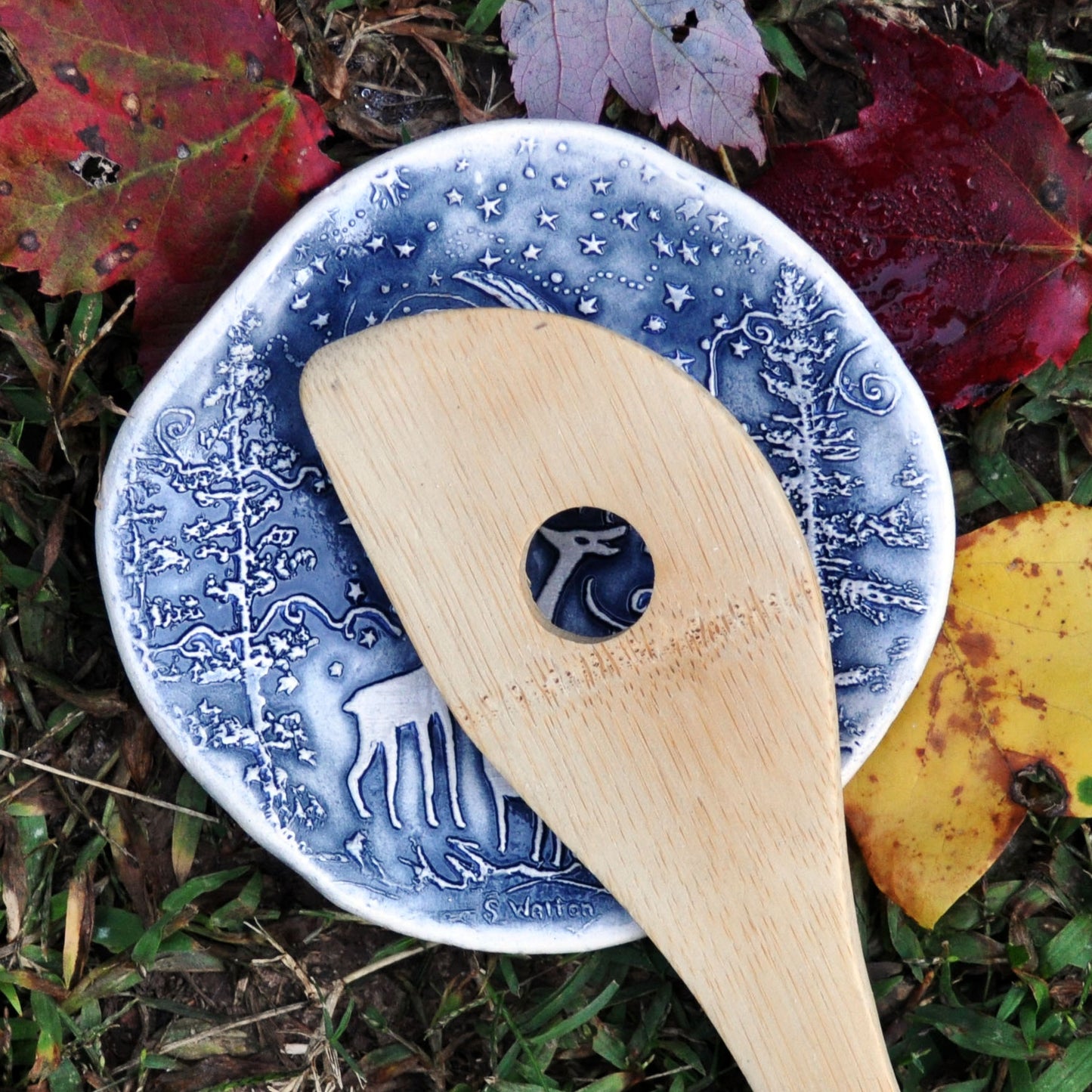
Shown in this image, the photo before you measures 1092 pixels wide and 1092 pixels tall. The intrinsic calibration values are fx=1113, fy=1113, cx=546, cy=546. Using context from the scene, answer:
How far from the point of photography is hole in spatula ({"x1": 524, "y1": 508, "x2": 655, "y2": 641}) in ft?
3.85

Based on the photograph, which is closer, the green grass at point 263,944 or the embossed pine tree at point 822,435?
the embossed pine tree at point 822,435

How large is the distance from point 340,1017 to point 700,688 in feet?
1.97

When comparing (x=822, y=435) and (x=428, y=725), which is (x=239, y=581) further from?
(x=822, y=435)

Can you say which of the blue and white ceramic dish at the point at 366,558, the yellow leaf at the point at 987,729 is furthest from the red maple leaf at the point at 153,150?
the yellow leaf at the point at 987,729

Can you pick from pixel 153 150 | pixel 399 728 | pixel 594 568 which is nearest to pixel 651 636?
pixel 594 568

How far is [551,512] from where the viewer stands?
0.97 metres

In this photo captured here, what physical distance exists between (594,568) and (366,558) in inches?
9.5

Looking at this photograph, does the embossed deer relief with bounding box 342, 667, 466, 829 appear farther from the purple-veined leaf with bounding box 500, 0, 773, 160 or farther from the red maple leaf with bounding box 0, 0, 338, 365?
the purple-veined leaf with bounding box 500, 0, 773, 160

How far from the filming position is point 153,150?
106 cm

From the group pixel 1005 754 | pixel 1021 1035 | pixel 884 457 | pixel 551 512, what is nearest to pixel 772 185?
pixel 884 457

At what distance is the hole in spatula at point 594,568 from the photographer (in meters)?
1.17

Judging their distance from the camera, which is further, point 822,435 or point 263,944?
point 263,944

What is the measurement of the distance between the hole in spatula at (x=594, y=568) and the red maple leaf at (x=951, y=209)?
358mm

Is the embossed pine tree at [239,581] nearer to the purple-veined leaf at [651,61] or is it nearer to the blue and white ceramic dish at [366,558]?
the blue and white ceramic dish at [366,558]
